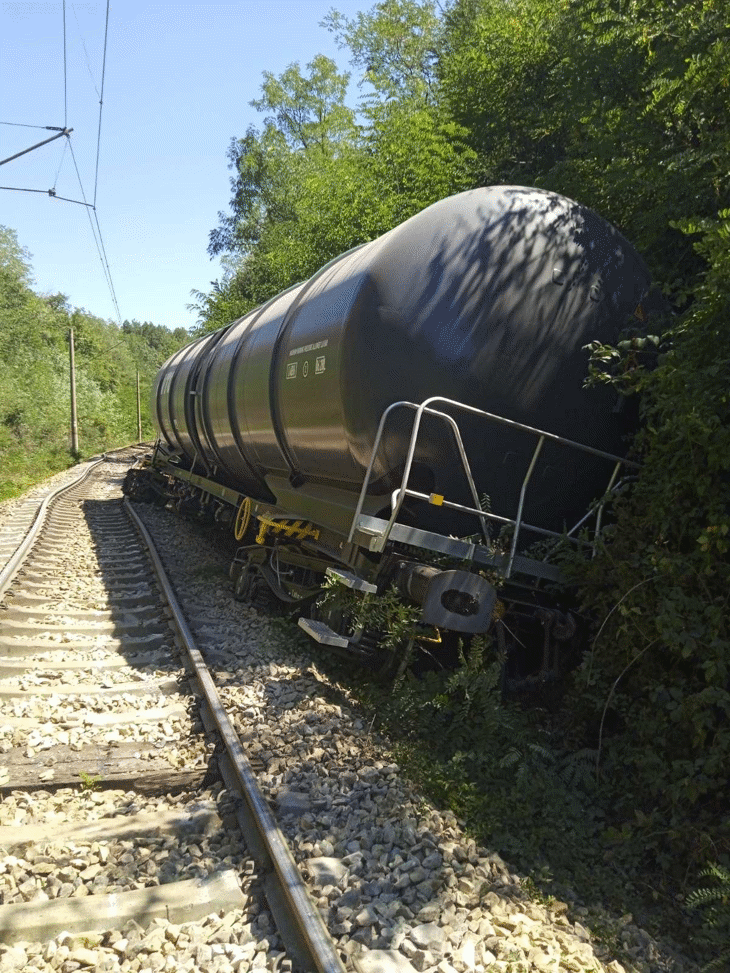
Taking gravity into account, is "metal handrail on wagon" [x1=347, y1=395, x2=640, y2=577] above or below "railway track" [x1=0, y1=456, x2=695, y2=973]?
above

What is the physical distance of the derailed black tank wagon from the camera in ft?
18.6

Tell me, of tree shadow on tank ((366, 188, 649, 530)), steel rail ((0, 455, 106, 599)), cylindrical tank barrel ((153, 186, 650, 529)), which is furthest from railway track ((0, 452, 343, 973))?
tree shadow on tank ((366, 188, 649, 530))

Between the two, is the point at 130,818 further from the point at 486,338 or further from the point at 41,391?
the point at 41,391

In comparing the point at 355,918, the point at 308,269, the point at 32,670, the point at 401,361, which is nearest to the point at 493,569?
the point at 401,361

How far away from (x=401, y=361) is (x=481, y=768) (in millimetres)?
2707

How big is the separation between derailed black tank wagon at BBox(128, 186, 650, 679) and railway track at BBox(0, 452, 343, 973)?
1415 mm

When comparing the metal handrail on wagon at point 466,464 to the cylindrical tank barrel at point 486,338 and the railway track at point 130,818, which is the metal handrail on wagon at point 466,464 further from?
the railway track at point 130,818

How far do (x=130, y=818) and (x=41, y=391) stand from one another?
1817 inches

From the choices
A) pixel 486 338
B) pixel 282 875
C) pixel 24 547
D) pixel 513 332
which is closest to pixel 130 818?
pixel 282 875

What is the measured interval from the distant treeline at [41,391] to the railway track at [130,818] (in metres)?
17.8

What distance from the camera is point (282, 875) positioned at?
3.62m

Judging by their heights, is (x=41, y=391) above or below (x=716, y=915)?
above

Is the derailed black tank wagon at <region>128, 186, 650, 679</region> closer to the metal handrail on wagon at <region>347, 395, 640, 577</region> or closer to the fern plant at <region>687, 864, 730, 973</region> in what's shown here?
the metal handrail on wagon at <region>347, 395, 640, 577</region>

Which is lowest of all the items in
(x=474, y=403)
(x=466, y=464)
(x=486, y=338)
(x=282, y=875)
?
(x=282, y=875)
